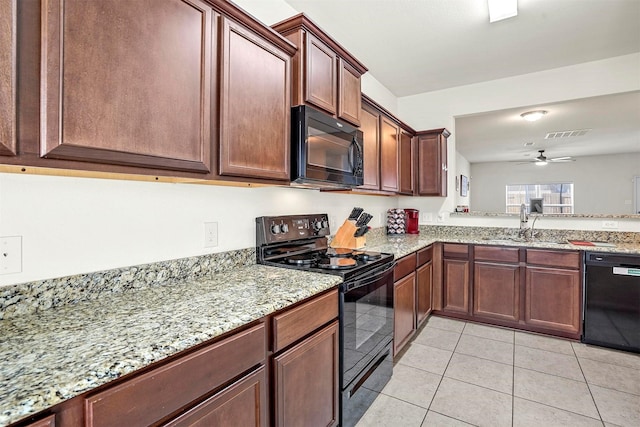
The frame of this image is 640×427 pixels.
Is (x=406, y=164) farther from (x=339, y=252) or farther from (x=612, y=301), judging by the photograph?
(x=612, y=301)

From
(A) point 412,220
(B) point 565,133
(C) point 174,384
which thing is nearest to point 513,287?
(A) point 412,220

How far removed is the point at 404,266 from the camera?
2.43 m

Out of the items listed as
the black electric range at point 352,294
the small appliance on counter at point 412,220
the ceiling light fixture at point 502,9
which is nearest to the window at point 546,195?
the small appliance on counter at point 412,220

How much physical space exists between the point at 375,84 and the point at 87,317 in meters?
3.33

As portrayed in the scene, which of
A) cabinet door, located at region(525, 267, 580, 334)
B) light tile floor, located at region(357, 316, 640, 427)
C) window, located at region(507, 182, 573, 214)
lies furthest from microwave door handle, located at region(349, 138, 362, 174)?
window, located at region(507, 182, 573, 214)

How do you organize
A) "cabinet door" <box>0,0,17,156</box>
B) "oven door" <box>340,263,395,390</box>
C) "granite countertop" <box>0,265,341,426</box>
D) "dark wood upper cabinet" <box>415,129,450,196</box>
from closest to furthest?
"granite countertop" <box>0,265,341,426</box>, "cabinet door" <box>0,0,17,156</box>, "oven door" <box>340,263,395,390</box>, "dark wood upper cabinet" <box>415,129,450,196</box>

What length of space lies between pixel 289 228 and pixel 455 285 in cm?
203

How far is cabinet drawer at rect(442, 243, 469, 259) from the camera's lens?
3.16 metres

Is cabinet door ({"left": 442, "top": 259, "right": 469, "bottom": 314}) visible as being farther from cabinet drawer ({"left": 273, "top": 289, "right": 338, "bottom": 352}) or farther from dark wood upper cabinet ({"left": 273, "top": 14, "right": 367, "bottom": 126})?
cabinet drawer ({"left": 273, "top": 289, "right": 338, "bottom": 352})

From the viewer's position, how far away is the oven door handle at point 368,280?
1.60 m

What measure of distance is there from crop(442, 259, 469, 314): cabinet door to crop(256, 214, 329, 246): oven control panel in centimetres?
153

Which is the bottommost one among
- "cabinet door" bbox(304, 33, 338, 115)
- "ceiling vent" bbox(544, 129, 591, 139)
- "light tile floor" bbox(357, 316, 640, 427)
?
"light tile floor" bbox(357, 316, 640, 427)

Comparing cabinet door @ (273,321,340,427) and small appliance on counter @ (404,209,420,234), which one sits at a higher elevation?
small appliance on counter @ (404,209,420,234)

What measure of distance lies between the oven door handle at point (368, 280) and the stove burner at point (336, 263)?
0.29 feet
